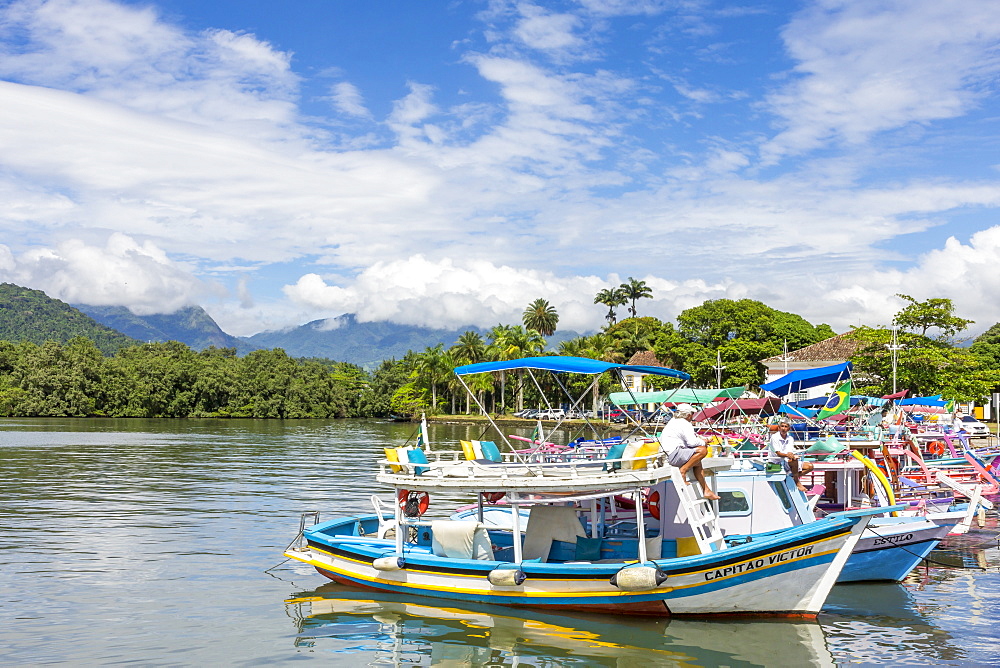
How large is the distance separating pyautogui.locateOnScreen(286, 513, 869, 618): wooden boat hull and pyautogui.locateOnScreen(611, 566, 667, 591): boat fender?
0.34 feet

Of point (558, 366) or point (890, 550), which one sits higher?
point (558, 366)

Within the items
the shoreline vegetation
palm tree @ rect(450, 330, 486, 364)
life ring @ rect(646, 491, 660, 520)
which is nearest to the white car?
the shoreline vegetation

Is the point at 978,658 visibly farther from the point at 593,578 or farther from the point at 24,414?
→ the point at 24,414

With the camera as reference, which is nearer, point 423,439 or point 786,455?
point 786,455

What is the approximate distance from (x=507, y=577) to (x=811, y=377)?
22844mm

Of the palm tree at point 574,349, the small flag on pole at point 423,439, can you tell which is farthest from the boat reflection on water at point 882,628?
the palm tree at point 574,349

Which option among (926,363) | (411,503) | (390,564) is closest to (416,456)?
(411,503)

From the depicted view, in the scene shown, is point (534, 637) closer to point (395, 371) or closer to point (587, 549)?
point (587, 549)

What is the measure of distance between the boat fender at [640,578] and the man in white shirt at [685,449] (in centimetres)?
168

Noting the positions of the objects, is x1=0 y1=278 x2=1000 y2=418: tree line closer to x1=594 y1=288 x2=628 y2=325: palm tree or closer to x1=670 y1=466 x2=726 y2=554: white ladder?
x1=594 y1=288 x2=628 y2=325: palm tree

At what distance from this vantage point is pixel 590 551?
52.5ft

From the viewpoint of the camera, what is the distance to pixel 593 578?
14961 mm

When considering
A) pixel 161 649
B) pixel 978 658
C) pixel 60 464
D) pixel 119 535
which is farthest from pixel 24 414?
pixel 978 658

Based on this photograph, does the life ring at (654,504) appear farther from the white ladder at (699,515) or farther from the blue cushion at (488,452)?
the blue cushion at (488,452)
